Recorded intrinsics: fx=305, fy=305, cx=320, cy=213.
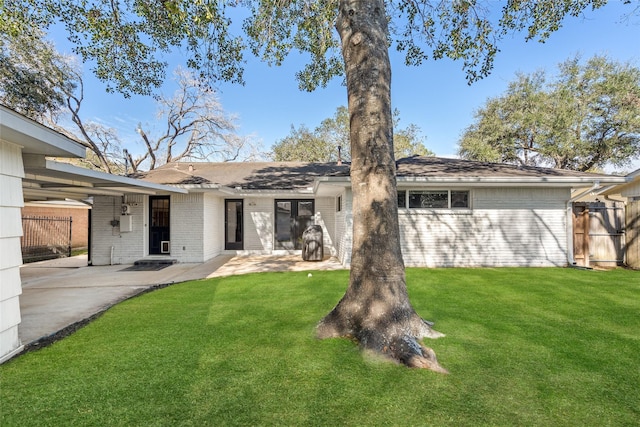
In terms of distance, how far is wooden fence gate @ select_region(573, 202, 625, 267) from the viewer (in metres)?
8.79

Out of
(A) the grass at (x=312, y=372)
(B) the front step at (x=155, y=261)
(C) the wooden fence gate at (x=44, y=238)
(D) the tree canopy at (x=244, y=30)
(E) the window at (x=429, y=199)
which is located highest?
(D) the tree canopy at (x=244, y=30)

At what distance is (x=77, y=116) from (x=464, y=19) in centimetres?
2196

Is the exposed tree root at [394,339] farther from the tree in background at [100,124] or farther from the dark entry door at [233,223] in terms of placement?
the tree in background at [100,124]

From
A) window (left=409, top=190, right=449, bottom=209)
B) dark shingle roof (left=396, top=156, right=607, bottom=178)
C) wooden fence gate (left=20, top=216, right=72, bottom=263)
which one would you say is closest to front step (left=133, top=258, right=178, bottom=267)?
wooden fence gate (left=20, top=216, right=72, bottom=263)

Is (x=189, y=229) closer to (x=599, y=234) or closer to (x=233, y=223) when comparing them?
(x=233, y=223)

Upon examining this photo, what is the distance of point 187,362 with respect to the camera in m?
3.12

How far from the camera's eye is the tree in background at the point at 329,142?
91.1ft

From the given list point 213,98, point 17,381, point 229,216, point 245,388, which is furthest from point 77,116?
point 245,388

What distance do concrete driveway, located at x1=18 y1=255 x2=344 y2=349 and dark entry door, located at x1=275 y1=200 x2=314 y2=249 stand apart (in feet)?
2.64

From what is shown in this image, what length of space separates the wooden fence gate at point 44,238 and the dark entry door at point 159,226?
5.06m

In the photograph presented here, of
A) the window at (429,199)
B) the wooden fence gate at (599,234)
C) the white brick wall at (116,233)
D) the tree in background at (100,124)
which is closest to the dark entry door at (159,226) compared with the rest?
the white brick wall at (116,233)

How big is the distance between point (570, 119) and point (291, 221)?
58.8 ft

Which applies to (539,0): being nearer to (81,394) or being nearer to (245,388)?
(245,388)

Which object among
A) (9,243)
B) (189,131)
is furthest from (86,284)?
(189,131)
